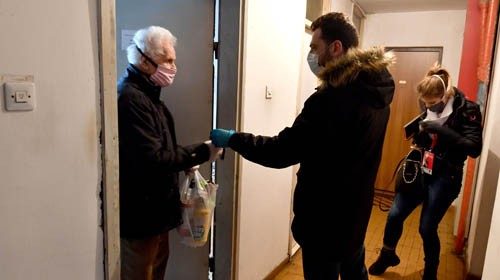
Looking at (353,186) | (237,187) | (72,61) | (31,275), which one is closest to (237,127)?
(237,187)

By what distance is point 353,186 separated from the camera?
141 cm

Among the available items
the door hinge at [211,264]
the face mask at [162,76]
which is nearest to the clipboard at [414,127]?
the door hinge at [211,264]

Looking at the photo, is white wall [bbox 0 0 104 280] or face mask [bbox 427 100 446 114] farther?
face mask [bbox 427 100 446 114]

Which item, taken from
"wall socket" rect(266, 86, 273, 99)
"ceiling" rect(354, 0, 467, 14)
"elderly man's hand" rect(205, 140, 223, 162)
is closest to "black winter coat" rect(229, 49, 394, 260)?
"elderly man's hand" rect(205, 140, 223, 162)

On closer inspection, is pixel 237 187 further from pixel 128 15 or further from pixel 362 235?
pixel 128 15

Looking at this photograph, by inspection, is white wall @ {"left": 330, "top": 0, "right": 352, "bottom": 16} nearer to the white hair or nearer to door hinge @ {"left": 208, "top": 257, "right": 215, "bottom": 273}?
the white hair

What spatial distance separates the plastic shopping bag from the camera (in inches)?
65.4

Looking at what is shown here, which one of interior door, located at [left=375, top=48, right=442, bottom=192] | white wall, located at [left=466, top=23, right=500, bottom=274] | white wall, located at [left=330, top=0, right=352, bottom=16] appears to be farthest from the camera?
interior door, located at [left=375, top=48, right=442, bottom=192]

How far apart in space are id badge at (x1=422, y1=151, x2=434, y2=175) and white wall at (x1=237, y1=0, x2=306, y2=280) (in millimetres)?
877

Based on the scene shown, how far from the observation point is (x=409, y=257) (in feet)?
9.76

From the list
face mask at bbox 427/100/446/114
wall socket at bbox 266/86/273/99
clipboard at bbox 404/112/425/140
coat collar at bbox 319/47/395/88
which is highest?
coat collar at bbox 319/47/395/88

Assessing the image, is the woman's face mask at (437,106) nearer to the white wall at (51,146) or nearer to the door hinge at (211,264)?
the door hinge at (211,264)

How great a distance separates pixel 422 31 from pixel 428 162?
258 centimetres

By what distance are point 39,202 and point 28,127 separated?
0.20 m
